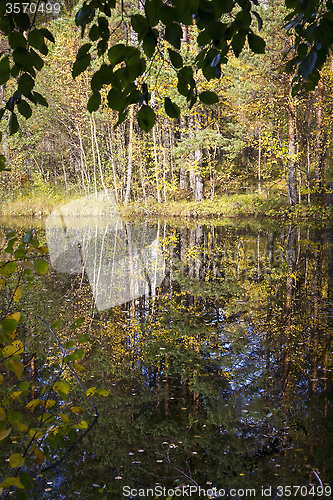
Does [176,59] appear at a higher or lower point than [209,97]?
higher

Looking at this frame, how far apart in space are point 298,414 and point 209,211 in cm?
2082

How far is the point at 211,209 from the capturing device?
78.6 feet

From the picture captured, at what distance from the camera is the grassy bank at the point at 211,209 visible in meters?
20.1

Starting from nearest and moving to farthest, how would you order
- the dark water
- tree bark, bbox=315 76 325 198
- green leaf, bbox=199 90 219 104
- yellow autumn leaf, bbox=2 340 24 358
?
green leaf, bbox=199 90 219 104 → yellow autumn leaf, bbox=2 340 24 358 → the dark water → tree bark, bbox=315 76 325 198

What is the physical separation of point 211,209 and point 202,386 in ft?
66.5

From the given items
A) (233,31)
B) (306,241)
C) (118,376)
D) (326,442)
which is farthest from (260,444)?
(306,241)

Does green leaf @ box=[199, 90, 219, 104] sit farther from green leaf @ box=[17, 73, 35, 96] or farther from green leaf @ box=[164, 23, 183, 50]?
green leaf @ box=[17, 73, 35, 96]

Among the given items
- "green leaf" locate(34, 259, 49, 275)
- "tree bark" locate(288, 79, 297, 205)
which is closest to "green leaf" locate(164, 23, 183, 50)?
"green leaf" locate(34, 259, 49, 275)

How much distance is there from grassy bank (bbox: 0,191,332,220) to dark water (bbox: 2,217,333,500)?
11470mm

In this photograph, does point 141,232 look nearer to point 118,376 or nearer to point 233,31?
point 118,376

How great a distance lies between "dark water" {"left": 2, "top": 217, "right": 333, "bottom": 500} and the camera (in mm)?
2846

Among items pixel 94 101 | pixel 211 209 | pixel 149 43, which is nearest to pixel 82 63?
pixel 94 101

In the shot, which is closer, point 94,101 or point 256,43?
point 94,101

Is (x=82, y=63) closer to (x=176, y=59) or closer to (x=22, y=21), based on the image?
(x=176, y=59)
